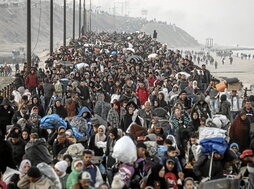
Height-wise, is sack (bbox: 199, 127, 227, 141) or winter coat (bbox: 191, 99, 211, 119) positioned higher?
sack (bbox: 199, 127, 227, 141)

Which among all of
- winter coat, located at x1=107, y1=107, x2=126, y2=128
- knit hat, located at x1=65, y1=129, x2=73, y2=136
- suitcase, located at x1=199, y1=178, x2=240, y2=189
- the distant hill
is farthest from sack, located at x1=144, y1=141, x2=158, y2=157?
the distant hill

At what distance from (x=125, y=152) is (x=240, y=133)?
403cm

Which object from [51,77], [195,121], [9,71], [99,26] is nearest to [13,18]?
[99,26]

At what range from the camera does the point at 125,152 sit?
10117mm

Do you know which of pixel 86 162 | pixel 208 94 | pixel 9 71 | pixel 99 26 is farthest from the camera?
pixel 99 26

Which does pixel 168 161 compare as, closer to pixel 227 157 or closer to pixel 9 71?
pixel 227 157

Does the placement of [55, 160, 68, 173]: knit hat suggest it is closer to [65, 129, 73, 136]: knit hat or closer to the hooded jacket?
[65, 129, 73, 136]: knit hat

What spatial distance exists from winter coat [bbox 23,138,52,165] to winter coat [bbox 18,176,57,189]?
67.0 inches

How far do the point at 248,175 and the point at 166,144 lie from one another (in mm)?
1503

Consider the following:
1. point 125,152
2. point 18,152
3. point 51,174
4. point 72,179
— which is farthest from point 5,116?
point 72,179

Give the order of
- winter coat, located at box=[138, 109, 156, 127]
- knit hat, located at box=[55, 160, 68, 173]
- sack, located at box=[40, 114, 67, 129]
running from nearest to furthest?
knit hat, located at box=[55, 160, 68, 173]
sack, located at box=[40, 114, 67, 129]
winter coat, located at box=[138, 109, 156, 127]

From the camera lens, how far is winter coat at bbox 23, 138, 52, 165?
34.6 ft

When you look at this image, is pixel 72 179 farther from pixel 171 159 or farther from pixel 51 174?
pixel 171 159

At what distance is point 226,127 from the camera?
48.0 feet
